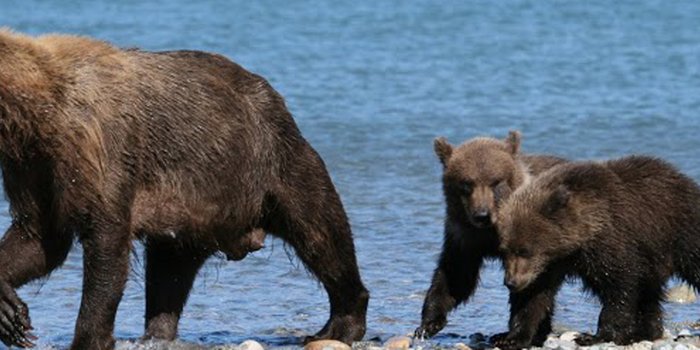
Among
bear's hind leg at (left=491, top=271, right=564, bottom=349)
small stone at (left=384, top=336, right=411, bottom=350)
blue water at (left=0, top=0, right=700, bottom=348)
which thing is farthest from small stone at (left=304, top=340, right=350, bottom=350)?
bear's hind leg at (left=491, top=271, right=564, bottom=349)

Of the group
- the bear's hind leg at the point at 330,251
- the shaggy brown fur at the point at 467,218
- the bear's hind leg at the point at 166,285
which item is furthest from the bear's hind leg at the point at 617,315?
the bear's hind leg at the point at 166,285

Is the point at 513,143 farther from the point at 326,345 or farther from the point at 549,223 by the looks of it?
the point at 326,345

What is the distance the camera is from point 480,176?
945 centimetres

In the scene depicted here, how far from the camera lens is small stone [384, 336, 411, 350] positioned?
8766 mm

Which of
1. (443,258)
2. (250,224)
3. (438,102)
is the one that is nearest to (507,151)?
(443,258)

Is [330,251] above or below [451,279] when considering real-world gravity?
above

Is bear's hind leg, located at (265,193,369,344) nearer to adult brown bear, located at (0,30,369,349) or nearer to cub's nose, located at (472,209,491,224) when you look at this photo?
adult brown bear, located at (0,30,369,349)

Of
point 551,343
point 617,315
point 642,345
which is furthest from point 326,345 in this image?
point 642,345

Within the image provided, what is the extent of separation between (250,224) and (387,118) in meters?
10.5

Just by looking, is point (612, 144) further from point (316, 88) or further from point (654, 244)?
point (654, 244)

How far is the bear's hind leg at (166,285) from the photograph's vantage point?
891cm

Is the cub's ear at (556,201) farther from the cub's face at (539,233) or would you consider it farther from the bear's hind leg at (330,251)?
the bear's hind leg at (330,251)

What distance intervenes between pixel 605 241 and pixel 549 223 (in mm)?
327

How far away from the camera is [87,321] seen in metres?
7.75
